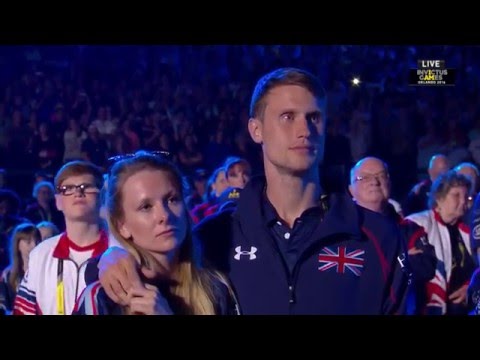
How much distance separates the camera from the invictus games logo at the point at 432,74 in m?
3.16

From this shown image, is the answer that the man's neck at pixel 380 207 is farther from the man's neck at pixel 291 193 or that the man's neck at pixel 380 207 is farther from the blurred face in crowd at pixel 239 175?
the blurred face in crowd at pixel 239 175

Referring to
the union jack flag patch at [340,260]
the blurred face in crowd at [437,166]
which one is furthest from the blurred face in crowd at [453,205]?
the union jack flag patch at [340,260]

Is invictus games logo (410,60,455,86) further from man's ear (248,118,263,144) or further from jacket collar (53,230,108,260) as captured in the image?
jacket collar (53,230,108,260)

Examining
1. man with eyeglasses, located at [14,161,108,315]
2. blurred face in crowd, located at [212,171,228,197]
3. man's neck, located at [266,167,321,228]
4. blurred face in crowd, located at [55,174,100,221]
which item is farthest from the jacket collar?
man's neck, located at [266,167,321,228]

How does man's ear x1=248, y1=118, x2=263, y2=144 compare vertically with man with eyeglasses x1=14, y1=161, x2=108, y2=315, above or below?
above

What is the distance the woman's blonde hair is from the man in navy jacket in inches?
2.2

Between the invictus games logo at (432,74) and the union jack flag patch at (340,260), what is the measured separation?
0.86 meters

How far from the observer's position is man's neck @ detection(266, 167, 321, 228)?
3176 millimetres

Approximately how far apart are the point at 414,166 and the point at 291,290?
83cm

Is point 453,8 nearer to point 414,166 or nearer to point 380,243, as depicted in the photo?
point 414,166

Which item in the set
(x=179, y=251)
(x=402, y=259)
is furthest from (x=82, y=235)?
(x=402, y=259)

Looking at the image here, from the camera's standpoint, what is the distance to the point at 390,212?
10.5 feet

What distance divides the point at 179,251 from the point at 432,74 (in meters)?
1.46
